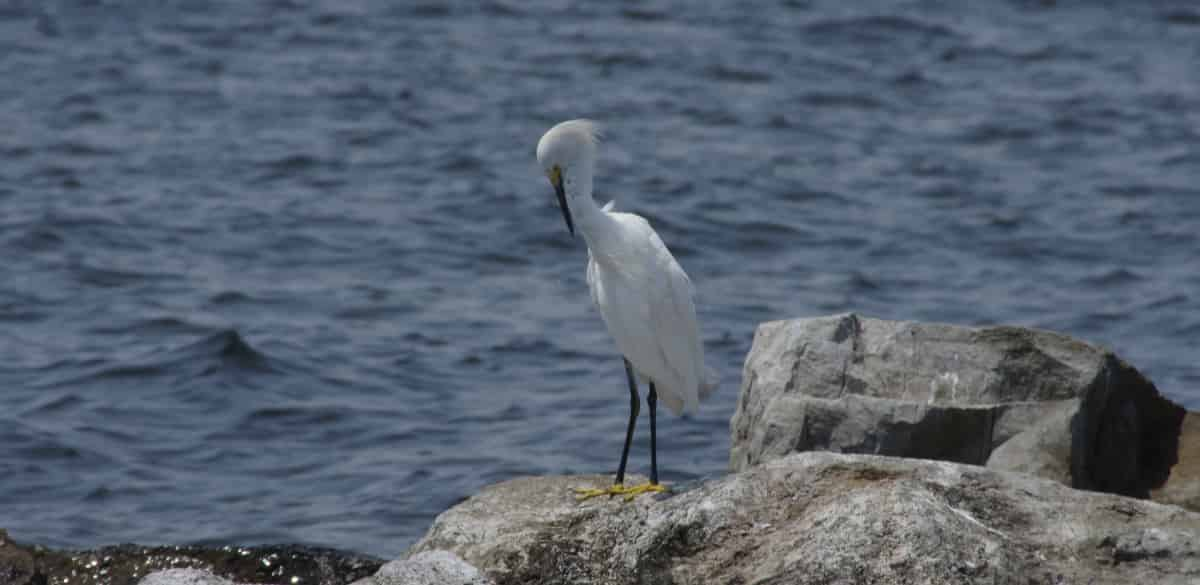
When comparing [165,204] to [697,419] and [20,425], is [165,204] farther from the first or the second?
[697,419]

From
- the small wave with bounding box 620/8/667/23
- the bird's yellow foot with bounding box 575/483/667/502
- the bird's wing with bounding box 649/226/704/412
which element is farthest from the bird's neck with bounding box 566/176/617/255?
the small wave with bounding box 620/8/667/23

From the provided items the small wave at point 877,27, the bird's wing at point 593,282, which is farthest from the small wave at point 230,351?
the small wave at point 877,27

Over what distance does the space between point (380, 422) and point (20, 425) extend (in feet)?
6.71

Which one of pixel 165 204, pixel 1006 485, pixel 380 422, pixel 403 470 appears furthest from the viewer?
pixel 165 204

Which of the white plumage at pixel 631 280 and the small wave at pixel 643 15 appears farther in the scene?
the small wave at pixel 643 15

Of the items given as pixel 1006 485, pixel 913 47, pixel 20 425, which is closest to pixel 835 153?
pixel 913 47

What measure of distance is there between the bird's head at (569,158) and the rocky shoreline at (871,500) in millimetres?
1175

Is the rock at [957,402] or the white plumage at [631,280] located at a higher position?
the white plumage at [631,280]

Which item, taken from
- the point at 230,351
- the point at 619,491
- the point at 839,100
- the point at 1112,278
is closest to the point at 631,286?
the point at 619,491

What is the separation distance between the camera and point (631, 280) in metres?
7.42

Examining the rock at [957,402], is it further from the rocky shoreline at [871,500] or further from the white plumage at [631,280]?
the white plumage at [631,280]

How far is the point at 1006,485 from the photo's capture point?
19.6 feet

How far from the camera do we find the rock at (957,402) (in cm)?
758

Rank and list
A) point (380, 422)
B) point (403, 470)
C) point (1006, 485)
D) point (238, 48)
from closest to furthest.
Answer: point (1006, 485) → point (403, 470) → point (380, 422) → point (238, 48)
